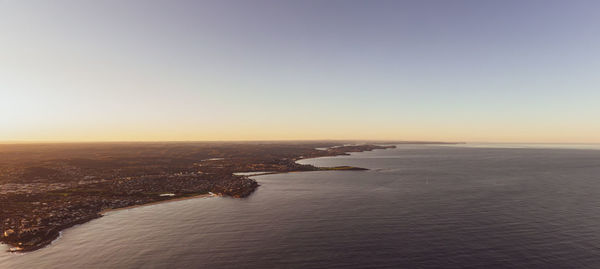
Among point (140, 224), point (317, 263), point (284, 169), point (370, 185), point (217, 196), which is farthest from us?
point (284, 169)

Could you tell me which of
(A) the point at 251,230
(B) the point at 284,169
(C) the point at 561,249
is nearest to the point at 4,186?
(A) the point at 251,230

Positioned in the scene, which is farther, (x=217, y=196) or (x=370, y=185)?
(x=370, y=185)

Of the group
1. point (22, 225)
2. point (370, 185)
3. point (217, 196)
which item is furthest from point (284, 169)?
point (22, 225)

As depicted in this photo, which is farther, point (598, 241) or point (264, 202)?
point (264, 202)

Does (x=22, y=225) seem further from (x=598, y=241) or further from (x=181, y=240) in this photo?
(x=598, y=241)

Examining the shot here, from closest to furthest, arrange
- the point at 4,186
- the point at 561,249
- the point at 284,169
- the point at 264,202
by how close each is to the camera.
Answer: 1. the point at 561,249
2. the point at 264,202
3. the point at 4,186
4. the point at 284,169

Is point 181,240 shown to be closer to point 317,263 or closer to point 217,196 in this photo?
point 317,263
